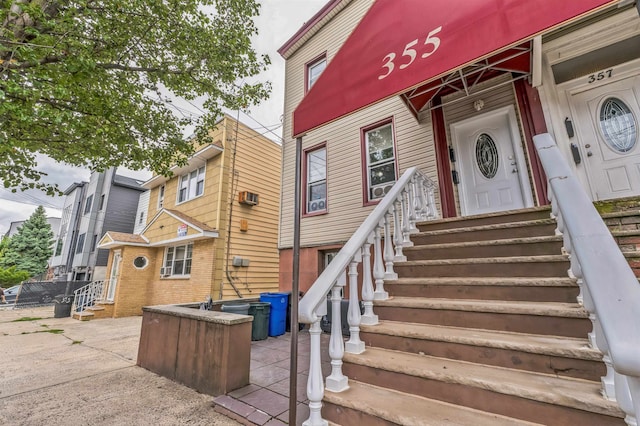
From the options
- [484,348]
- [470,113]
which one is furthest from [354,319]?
[470,113]

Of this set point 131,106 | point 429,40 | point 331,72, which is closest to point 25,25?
point 131,106

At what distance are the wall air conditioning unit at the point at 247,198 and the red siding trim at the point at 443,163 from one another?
681 cm

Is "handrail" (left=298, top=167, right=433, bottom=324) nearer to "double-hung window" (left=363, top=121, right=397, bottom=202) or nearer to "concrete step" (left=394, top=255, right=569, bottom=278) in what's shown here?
"concrete step" (left=394, top=255, right=569, bottom=278)

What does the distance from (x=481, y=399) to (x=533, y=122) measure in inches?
160

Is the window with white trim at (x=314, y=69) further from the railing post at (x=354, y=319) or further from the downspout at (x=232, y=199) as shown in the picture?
the railing post at (x=354, y=319)

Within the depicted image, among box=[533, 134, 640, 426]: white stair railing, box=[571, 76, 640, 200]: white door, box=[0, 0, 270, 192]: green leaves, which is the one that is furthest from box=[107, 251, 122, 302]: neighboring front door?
box=[571, 76, 640, 200]: white door

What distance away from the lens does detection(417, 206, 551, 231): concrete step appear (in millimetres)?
3219

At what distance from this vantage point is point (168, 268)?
10523mm

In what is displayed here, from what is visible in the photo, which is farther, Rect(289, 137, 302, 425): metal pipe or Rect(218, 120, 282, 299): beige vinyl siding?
Rect(218, 120, 282, 299): beige vinyl siding

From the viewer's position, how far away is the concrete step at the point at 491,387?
1415 millimetres

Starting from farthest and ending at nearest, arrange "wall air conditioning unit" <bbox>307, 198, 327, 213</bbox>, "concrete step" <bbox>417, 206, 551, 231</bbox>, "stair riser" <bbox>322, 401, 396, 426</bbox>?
1. "wall air conditioning unit" <bbox>307, 198, 327, 213</bbox>
2. "concrete step" <bbox>417, 206, 551, 231</bbox>
3. "stair riser" <bbox>322, 401, 396, 426</bbox>

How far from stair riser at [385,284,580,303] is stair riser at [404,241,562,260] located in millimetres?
597

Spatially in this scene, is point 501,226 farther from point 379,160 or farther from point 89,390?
point 89,390

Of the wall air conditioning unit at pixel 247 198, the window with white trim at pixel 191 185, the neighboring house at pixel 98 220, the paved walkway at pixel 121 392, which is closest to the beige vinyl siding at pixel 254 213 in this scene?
the wall air conditioning unit at pixel 247 198
